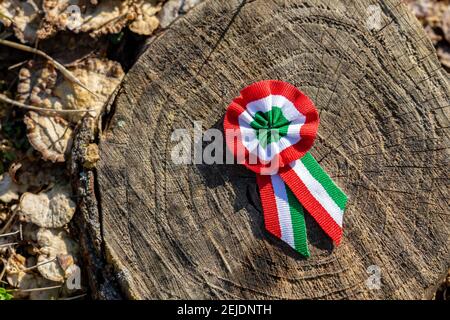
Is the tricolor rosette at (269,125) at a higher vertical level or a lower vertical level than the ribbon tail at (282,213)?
higher

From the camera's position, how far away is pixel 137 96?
2297 mm

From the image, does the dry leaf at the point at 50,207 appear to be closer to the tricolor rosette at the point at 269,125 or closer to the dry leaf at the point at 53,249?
the dry leaf at the point at 53,249

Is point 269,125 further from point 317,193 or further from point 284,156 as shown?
point 317,193

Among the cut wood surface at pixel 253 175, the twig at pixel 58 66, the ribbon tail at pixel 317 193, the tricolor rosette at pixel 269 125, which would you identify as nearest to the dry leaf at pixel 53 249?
the cut wood surface at pixel 253 175

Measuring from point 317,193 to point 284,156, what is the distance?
198mm

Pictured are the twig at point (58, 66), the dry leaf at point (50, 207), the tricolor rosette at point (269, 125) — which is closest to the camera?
the tricolor rosette at point (269, 125)

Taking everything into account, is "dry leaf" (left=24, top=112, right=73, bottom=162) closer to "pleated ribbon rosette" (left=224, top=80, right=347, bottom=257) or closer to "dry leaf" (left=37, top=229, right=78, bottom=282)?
"dry leaf" (left=37, top=229, right=78, bottom=282)

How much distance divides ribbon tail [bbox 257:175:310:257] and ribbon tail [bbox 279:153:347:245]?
1.3 inches

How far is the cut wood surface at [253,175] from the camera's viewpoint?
2.27 m

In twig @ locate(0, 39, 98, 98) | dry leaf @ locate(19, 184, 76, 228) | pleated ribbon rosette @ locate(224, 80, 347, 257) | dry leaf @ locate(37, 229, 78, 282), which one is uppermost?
twig @ locate(0, 39, 98, 98)

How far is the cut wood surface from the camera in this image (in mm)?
2270

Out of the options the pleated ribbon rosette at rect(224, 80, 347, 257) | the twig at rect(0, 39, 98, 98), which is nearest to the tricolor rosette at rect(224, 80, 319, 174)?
the pleated ribbon rosette at rect(224, 80, 347, 257)
